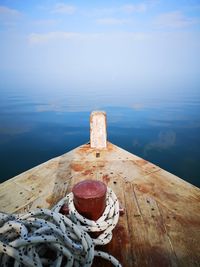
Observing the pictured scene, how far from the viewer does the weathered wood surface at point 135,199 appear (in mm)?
2076

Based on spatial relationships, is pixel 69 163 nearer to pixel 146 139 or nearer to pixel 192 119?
pixel 146 139

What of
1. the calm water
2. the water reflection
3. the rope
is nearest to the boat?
the rope

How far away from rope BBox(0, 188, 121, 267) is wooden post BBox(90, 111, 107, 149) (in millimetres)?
2960

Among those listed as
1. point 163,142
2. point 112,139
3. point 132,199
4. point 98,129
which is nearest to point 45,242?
point 132,199

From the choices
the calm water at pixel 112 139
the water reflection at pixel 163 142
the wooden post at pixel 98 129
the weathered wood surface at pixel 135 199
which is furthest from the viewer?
the water reflection at pixel 163 142

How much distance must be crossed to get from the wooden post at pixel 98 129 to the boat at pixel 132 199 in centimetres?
3

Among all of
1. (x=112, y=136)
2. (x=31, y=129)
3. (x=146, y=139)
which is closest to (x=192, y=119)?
(x=146, y=139)

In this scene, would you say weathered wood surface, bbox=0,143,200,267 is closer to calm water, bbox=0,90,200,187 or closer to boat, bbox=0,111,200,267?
boat, bbox=0,111,200,267

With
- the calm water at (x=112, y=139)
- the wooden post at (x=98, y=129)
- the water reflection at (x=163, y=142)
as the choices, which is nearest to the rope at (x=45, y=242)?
the wooden post at (x=98, y=129)

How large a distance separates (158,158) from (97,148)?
371 inches

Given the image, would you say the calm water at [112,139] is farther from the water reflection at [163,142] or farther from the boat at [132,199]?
the boat at [132,199]

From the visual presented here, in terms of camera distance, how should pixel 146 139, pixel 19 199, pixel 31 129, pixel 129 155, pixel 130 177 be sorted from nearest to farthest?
pixel 19 199 < pixel 130 177 < pixel 129 155 < pixel 146 139 < pixel 31 129

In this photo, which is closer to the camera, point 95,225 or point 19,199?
point 95,225

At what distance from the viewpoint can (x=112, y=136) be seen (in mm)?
18500
